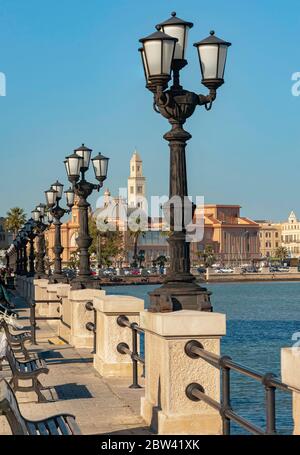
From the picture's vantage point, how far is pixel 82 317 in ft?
61.3

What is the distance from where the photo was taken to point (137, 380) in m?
13.1

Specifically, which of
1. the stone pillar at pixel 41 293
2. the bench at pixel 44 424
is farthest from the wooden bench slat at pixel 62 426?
the stone pillar at pixel 41 293

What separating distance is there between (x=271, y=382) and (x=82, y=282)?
14.1m

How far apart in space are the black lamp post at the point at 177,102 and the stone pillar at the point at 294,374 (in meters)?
4.03

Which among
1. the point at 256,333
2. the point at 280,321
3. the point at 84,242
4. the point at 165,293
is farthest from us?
the point at 280,321

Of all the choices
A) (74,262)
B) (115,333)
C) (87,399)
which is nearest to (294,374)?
(87,399)

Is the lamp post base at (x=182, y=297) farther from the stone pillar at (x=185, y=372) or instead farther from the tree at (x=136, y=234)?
the tree at (x=136, y=234)

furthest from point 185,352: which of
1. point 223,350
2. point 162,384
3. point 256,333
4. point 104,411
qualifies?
point 256,333

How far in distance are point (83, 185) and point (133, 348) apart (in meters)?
8.51

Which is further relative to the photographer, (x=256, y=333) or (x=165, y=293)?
(x=256, y=333)

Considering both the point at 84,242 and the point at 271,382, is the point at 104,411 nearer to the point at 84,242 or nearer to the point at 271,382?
the point at 271,382

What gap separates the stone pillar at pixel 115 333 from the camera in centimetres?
1387

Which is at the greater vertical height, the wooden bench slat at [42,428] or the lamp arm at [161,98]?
the lamp arm at [161,98]

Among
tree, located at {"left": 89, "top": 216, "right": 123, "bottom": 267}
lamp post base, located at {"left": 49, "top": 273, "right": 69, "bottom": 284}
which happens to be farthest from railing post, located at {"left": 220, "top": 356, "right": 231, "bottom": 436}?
tree, located at {"left": 89, "top": 216, "right": 123, "bottom": 267}
